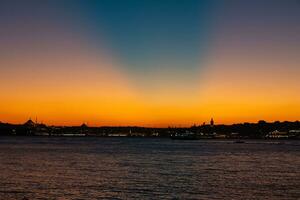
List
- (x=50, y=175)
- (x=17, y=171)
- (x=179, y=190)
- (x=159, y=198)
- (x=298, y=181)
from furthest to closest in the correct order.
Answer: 1. (x=17, y=171)
2. (x=50, y=175)
3. (x=298, y=181)
4. (x=179, y=190)
5. (x=159, y=198)

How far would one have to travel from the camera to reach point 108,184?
4597cm

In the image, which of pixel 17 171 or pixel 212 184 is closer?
pixel 212 184

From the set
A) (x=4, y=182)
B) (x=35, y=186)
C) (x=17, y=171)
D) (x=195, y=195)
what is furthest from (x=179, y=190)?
(x=17, y=171)

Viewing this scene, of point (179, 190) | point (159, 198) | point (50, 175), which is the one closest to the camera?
point (159, 198)

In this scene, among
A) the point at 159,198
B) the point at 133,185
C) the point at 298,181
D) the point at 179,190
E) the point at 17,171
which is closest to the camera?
the point at 159,198

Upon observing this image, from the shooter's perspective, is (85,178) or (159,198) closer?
(159,198)

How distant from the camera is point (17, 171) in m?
58.0

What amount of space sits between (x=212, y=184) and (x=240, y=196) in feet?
24.7

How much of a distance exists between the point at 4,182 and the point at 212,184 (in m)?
20.0

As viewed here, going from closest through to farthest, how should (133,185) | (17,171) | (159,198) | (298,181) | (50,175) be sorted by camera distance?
(159,198) → (133,185) → (298,181) → (50,175) → (17,171)

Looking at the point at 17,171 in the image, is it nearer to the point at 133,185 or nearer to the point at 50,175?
the point at 50,175

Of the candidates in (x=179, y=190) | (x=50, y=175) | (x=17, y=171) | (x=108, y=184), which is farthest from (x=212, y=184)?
(x=17, y=171)

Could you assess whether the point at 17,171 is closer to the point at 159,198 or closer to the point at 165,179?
the point at 165,179

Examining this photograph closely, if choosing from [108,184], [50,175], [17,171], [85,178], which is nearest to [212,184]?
[108,184]
